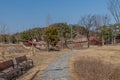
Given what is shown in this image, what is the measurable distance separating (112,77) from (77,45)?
50.9 metres

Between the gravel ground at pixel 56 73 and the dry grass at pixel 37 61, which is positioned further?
the dry grass at pixel 37 61

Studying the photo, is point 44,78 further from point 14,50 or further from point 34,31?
point 34,31

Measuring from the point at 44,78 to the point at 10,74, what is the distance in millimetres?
1841

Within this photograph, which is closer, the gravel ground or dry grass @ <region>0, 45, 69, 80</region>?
the gravel ground

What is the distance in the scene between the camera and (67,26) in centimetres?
8038

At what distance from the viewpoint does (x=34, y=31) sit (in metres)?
82.1

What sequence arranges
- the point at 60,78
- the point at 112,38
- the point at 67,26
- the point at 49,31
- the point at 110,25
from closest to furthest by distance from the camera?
the point at 60,78 → the point at 49,31 → the point at 67,26 → the point at 112,38 → the point at 110,25

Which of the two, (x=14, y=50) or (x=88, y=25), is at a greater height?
(x=88, y=25)

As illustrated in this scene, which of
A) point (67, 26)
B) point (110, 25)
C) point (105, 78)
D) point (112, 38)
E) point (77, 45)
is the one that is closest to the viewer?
point (105, 78)

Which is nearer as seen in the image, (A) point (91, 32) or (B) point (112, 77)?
(B) point (112, 77)

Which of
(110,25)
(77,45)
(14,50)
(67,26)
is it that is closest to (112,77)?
(14,50)

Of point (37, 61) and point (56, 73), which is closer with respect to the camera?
point (56, 73)

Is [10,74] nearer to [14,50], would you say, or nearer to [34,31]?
[14,50]

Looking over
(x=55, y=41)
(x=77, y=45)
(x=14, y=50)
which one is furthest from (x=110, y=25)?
(x=14, y=50)
